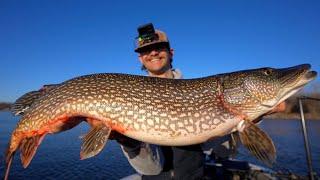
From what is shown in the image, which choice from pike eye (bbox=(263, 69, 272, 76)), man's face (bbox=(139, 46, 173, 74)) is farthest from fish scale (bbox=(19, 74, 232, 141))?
man's face (bbox=(139, 46, 173, 74))

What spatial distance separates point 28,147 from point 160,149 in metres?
1.72

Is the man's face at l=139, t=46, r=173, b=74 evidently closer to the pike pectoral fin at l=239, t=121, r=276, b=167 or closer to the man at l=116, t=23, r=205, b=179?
the man at l=116, t=23, r=205, b=179

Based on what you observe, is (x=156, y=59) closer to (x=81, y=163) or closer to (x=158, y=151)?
(x=158, y=151)

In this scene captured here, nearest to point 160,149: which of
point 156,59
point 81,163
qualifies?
point 156,59

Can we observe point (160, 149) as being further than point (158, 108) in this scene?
Yes

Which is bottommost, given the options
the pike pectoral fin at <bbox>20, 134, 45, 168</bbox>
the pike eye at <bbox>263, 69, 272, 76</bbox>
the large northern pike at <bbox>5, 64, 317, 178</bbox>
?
the pike pectoral fin at <bbox>20, 134, 45, 168</bbox>

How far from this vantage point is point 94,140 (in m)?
3.59

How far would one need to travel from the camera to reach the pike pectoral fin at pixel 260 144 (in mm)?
3556

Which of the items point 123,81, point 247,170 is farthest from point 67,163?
point 123,81

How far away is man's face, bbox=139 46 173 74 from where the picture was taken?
5.04 metres

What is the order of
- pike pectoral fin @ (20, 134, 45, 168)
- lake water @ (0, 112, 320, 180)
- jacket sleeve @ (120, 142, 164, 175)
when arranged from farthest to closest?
lake water @ (0, 112, 320, 180), jacket sleeve @ (120, 142, 164, 175), pike pectoral fin @ (20, 134, 45, 168)

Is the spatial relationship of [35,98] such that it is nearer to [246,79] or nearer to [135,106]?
[135,106]

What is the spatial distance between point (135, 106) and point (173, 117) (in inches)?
18.9

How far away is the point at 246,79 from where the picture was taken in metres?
3.93
